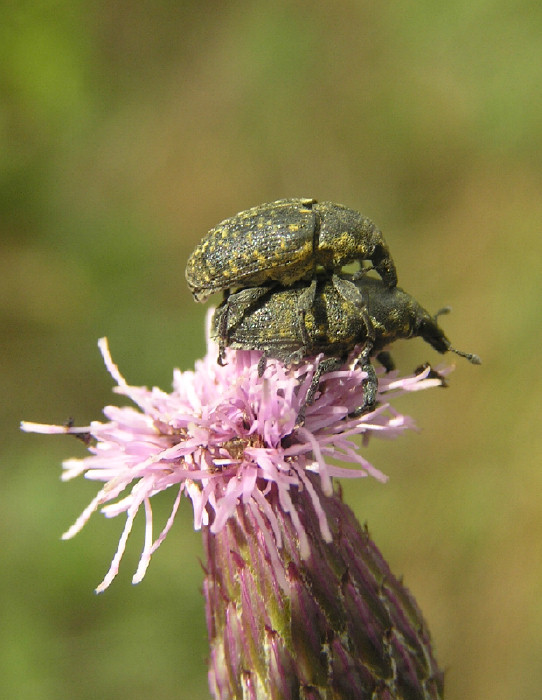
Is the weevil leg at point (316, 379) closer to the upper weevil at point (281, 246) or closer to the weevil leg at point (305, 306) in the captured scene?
the weevil leg at point (305, 306)

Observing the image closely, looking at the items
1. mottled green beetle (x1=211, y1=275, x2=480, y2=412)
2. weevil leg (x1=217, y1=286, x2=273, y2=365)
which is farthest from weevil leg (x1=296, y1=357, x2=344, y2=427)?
weevil leg (x1=217, y1=286, x2=273, y2=365)

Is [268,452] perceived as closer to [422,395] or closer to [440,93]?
[422,395]

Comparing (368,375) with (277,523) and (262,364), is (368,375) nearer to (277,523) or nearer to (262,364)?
(262,364)

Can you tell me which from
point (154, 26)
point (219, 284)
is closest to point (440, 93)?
point (154, 26)

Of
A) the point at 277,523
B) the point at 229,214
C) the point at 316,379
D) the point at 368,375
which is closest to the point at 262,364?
the point at 316,379

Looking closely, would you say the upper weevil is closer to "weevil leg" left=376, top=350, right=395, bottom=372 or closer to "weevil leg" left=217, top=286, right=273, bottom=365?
"weevil leg" left=217, top=286, right=273, bottom=365

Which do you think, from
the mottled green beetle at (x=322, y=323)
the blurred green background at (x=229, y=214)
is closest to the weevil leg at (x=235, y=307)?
the mottled green beetle at (x=322, y=323)

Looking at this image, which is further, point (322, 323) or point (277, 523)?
point (277, 523)
